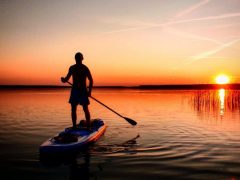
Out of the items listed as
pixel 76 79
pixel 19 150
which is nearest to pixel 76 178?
pixel 19 150

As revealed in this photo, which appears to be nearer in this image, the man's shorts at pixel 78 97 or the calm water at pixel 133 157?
the calm water at pixel 133 157

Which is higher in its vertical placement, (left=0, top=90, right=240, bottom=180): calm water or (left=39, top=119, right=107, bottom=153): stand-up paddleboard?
(left=39, top=119, right=107, bottom=153): stand-up paddleboard

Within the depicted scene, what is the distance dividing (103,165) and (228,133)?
7850 millimetres

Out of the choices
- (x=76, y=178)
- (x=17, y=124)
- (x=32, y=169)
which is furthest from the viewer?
(x=17, y=124)

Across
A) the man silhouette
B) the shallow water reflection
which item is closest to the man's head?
the man silhouette

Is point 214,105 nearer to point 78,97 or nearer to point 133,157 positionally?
point 78,97

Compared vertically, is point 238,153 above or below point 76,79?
below

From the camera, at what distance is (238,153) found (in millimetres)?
9641

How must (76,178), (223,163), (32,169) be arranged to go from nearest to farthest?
(76,178)
(32,169)
(223,163)

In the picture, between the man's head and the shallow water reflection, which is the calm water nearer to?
the man's head

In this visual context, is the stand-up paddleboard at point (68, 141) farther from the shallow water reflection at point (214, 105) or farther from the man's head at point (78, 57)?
the shallow water reflection at point (214, 105)

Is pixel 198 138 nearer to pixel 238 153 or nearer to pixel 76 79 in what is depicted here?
pixel 238 153

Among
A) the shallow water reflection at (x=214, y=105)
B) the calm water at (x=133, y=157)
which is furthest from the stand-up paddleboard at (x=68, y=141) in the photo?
the shallow water reflection at (x=214, y=105)

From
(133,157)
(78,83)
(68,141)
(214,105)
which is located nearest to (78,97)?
(78,83)
